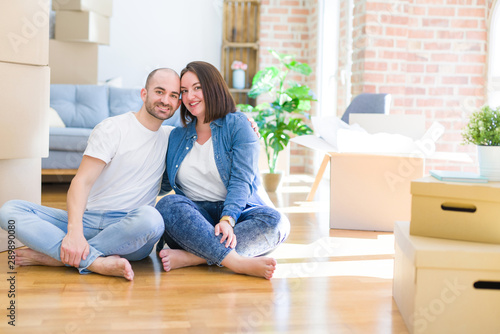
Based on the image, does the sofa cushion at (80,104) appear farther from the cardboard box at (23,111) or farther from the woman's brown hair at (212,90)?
the woman's brown hair at (212,90)

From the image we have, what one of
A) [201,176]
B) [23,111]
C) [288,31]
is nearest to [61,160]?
[23,111]

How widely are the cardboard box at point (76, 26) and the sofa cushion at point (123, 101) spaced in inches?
26.1

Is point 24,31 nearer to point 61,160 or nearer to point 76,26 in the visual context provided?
point 61,160

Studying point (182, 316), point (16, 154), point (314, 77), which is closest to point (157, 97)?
point (16, 154)

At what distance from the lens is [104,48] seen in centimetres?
612

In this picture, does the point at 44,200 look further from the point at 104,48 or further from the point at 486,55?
the point at 486,55

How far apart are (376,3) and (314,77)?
6.40 ft

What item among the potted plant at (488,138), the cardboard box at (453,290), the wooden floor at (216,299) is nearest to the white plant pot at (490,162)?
the potted plant at (488,138)

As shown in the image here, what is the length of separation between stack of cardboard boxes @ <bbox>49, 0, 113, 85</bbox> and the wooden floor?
3.30 m

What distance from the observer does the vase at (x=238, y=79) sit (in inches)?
245

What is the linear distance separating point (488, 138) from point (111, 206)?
1406mm

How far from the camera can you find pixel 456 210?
5.80 ft

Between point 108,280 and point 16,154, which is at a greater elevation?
point 16,154

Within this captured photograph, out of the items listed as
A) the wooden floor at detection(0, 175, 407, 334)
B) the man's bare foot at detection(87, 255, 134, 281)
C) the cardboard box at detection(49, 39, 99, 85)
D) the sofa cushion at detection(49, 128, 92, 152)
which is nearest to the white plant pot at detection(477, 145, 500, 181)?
the wooden floor at detection(0, 175, 407, 334)
